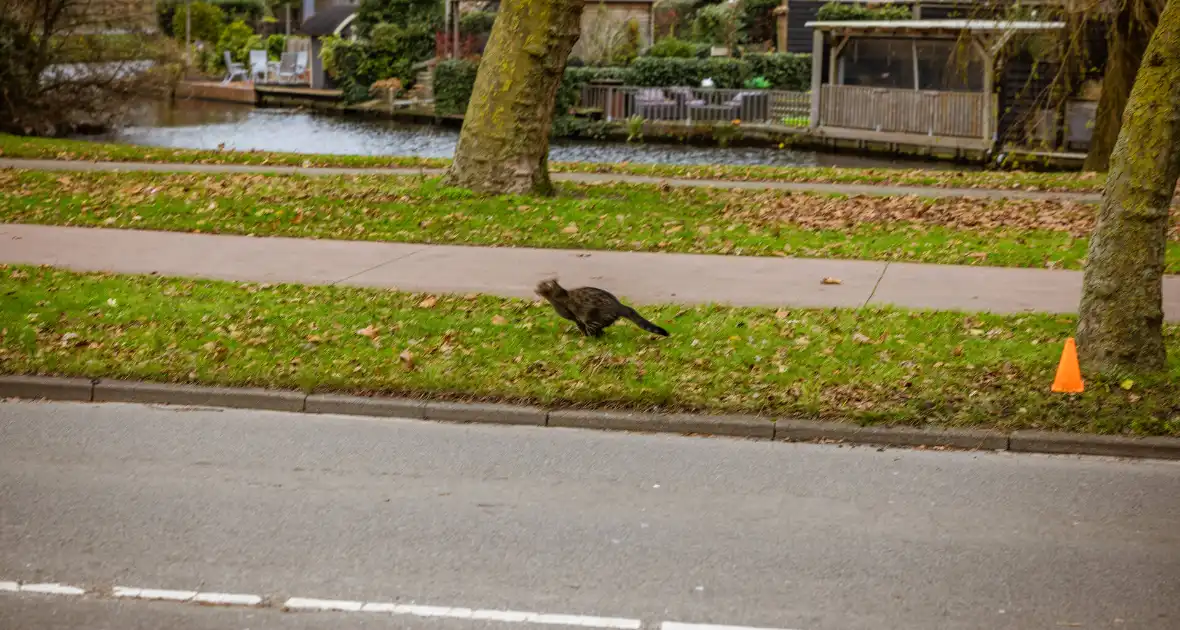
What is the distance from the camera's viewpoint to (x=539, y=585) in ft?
21.5

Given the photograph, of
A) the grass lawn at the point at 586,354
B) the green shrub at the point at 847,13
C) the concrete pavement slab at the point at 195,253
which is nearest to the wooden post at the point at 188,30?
the green shrub at the point at 847,13

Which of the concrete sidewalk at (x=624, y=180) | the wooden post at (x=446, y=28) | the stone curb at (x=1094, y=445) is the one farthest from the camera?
the wooden post at (x=446, y=28)

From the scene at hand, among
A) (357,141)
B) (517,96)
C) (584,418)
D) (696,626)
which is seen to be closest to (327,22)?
(357,141)

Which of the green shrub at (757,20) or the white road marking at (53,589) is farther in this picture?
the green shrub at (757,20)

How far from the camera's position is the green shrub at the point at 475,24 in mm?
61812

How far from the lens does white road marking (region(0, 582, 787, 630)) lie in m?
6.11

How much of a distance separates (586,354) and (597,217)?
6.55 meters

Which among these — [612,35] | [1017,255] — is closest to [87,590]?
[1017,255]

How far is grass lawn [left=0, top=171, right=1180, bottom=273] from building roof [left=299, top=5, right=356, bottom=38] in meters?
49.9

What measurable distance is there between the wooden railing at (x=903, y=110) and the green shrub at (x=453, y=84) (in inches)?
591

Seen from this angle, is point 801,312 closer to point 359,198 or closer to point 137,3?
point 359,198

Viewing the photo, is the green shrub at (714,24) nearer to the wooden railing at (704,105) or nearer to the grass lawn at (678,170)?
the wooden railing at (704,105)

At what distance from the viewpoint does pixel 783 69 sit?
54.3m

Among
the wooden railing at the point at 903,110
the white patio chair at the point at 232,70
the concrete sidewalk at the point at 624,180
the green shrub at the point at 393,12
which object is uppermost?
the green shrub at the point at 393,12
